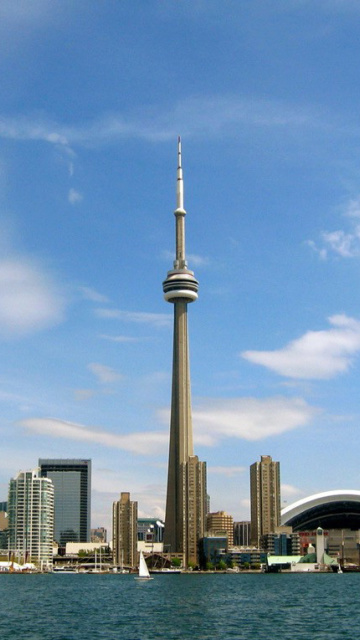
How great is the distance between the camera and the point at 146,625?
85.8 meters

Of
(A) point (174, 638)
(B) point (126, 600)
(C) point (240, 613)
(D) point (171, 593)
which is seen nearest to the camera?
(A) point (174, 638)

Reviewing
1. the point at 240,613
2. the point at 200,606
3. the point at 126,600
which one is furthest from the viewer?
the point at 126,600

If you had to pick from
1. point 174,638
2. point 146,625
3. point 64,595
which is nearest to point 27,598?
point 64,595

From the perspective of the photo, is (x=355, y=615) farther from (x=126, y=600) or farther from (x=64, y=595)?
(x=64, y=595)

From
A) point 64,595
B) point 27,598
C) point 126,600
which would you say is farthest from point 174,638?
point 64,595

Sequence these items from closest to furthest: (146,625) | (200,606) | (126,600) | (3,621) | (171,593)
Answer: (146,625), (3,621), (200,606), (126,600), (171,593)

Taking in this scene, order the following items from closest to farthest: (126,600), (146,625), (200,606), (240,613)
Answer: (146,625) → (240,613) → (200,606) → (126,600)

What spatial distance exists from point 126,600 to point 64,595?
23.0m

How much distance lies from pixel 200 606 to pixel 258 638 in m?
36.2

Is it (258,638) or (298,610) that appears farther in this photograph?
(298,610)

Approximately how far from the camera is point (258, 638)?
74375 mm

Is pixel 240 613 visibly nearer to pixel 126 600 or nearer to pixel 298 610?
pixel 298 610

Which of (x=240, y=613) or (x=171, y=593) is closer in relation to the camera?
(x=240, y=613)

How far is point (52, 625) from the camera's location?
87.1 metres
